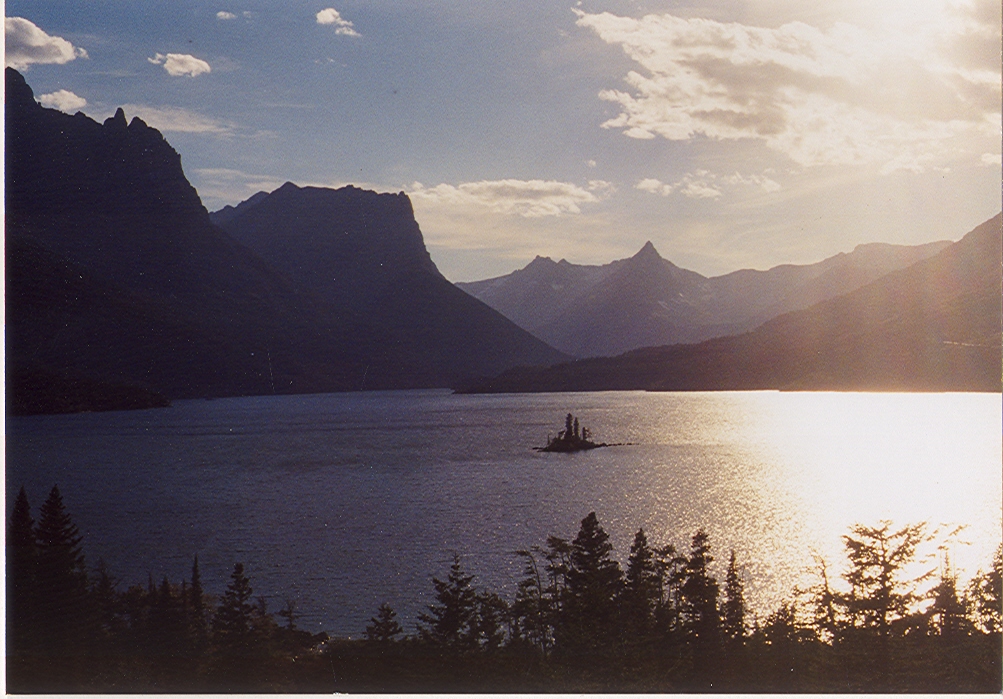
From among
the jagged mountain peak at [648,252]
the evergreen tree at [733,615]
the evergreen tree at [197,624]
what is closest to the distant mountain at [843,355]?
the jagged mountain peak at [648,252]

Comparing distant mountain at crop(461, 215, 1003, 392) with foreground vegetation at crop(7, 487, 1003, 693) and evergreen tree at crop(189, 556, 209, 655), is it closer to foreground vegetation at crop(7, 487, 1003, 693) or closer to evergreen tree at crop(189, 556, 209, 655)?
foreground vegetation at crop(7, 487, 1003, 693)

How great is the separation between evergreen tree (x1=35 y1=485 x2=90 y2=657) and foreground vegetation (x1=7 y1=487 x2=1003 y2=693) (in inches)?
3.3

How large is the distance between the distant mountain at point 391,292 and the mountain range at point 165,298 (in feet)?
1.71

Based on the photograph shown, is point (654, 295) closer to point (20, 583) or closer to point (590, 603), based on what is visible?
point (590, 603)

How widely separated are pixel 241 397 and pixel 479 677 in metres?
95.8

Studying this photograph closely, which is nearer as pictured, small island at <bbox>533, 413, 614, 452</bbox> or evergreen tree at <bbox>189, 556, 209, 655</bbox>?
evergreen tree at <bbox>189, 556, 209, 655</bbox>

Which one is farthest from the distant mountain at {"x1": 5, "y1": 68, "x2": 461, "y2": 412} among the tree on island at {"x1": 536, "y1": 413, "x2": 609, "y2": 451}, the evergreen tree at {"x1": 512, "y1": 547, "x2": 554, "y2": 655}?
the tree on island at {"x1": 536, "y1": 413, "x2": 609, "y2": 451}

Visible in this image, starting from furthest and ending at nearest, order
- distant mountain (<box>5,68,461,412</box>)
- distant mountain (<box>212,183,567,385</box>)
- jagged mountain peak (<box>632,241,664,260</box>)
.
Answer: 1. distant mountain (<box>212,183,567,385</box>)
2. distant mountain (<box>5,68,461,412</box>)
3. jagged mountain peak (<box>632,241,664,260</box>)

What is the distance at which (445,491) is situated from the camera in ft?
230

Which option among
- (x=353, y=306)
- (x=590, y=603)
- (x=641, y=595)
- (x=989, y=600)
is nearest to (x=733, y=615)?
(x=641, y=595)

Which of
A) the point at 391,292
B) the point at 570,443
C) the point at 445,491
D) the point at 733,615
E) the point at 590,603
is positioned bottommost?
the point at 445,491

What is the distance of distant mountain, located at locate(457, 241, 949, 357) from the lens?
51062 mm

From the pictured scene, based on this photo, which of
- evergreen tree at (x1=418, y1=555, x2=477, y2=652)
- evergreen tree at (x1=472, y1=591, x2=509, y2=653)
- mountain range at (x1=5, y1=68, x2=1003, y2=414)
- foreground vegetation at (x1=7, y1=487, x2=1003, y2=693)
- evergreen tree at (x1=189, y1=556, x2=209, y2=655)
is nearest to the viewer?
Result: foreground vegetation at (x1=7, y1=487, x2=1003, y2=693)

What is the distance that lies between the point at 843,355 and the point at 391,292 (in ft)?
309
